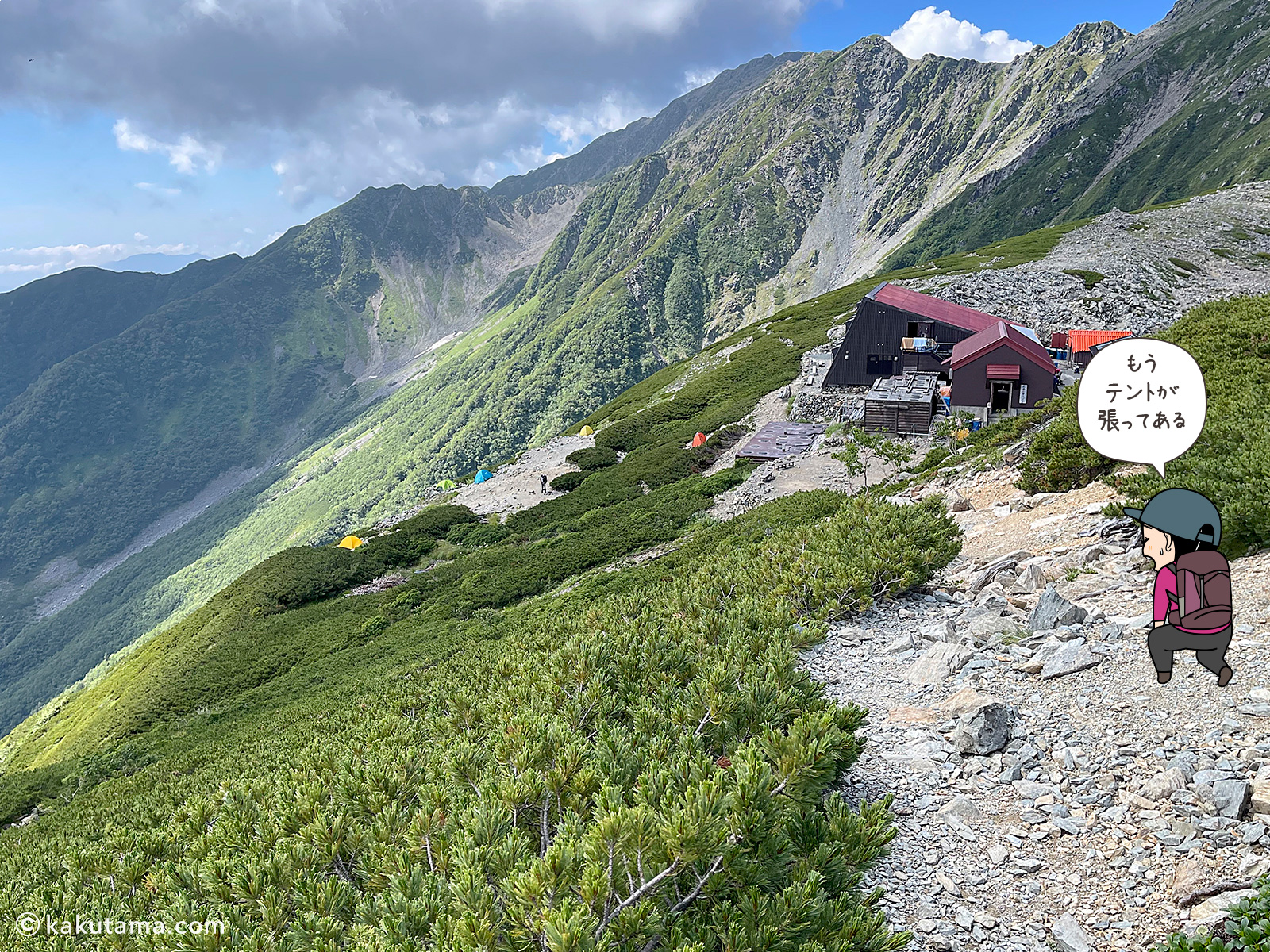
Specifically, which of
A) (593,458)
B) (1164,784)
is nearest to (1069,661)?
(1164,784)

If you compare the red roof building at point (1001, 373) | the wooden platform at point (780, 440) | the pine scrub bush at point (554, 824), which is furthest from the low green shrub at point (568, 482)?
the pine scrub bush at point (554, 824)

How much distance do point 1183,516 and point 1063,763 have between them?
9.96 feet

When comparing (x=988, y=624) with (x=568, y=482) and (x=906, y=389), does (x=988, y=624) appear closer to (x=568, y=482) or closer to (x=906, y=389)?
(x=906, y=389)

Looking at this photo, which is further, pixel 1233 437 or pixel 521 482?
pixel 521 482

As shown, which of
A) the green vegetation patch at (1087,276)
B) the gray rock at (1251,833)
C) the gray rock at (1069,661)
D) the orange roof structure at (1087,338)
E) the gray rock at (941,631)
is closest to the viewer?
the gray rock at (1251,833)

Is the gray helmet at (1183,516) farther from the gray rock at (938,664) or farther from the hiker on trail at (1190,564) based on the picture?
the gray rock at (938,664)

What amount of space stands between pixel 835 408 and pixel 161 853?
4683cm

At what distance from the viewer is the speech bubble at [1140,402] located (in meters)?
6.87

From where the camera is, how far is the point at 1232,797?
5.62m

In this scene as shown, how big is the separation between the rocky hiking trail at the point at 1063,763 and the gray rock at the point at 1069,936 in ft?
0.04

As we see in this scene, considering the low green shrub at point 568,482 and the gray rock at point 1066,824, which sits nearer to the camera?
the gray rock at point 1066,824

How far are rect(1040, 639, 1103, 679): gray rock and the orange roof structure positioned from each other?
162ft

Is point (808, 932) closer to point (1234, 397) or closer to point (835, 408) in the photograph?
point (1234, 397)

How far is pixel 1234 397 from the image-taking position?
13.7m
